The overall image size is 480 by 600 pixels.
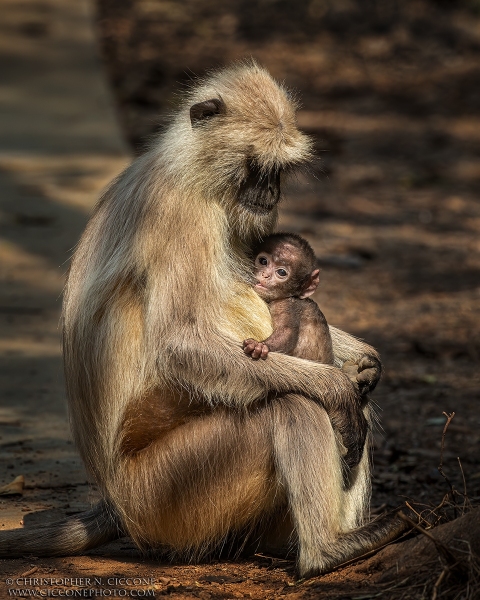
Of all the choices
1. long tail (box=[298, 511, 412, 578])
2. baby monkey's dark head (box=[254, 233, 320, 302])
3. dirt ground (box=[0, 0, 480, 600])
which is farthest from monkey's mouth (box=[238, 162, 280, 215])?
long tail (box=[298, 511, 412, 578])

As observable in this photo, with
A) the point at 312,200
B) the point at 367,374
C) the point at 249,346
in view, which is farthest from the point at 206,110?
the point at 312,200

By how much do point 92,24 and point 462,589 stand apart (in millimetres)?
13490

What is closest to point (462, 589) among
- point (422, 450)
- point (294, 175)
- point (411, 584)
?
point (411, 584)

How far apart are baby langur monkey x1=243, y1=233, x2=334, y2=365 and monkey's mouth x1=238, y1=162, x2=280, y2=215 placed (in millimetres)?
248

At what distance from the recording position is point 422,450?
6094mm

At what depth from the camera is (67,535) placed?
4.41 m

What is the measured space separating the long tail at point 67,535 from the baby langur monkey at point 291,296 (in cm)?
101

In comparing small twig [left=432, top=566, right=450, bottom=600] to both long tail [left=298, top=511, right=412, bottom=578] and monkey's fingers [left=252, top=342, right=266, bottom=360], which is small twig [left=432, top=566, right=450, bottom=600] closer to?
long tail [left=298, top=511, right=412, bottom=578]

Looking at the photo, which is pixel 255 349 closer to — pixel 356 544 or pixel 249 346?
pixel 249 346

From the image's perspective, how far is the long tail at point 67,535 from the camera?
4.32m

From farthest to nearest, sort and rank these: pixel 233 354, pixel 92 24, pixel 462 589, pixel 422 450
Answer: pixel 92 24 → pixel 422 450 → pixel 233 354 → pixel 462 589

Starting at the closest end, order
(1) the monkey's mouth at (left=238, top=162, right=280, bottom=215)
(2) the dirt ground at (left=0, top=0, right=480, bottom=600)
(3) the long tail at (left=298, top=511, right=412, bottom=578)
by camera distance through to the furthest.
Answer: (3) the long tail at (left=298, top=511, right=412, bottom=578) < (1) the monkey's mouth at (left=238, top=162, right=280, bottom=215) < (2) the dirt ground at (left=0, top=0, right=480, bottom=600)

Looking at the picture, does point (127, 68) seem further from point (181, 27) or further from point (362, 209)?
point (362, 209)

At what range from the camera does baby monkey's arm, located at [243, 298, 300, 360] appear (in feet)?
14.8
